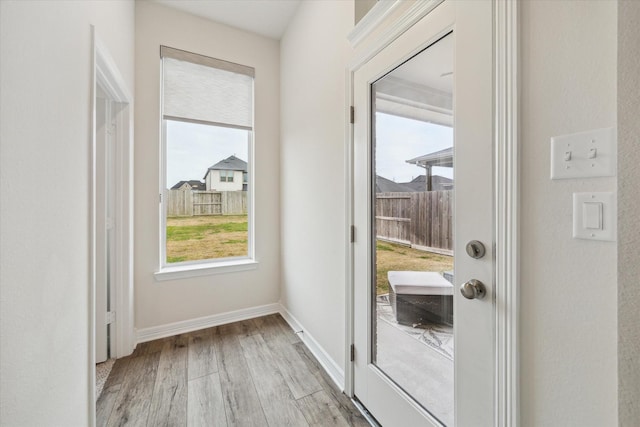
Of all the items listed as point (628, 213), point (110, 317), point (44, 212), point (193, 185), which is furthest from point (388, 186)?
point (110, 317)

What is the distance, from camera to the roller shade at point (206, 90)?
251 centimetres

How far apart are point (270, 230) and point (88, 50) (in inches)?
80.1

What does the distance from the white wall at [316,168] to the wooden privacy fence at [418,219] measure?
386 mm

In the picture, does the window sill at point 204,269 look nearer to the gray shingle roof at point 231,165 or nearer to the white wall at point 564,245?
the gray shingle roof at point 231,165

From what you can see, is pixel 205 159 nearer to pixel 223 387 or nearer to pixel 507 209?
pixel 223 387

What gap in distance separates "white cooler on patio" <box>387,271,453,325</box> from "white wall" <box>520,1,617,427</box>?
323 millimetres

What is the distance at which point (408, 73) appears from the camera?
4.17 feet

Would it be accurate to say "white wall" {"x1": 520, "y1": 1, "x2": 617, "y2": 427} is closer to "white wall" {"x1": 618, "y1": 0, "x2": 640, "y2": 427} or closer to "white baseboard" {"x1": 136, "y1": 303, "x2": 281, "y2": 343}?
"white wall" {"x1": 618, "y1": 0, "x2": 640, "y2": 427}

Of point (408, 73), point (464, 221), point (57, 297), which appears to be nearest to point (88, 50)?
point (57, 297)

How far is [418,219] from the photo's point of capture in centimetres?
125

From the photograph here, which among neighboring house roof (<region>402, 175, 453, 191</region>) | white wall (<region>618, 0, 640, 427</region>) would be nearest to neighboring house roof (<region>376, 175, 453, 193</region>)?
neighboring house roof (<region>402, 175, 453, 191</region>)

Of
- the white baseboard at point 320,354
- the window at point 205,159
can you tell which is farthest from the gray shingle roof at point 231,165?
the white baseboard at point 320,354

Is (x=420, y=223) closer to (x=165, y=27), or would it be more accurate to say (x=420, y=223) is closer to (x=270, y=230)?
(x=270, y=230)

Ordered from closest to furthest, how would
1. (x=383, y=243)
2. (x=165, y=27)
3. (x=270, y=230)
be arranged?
(x=383, y=243) → (x=165, y=27) → (x=270, y=230)
